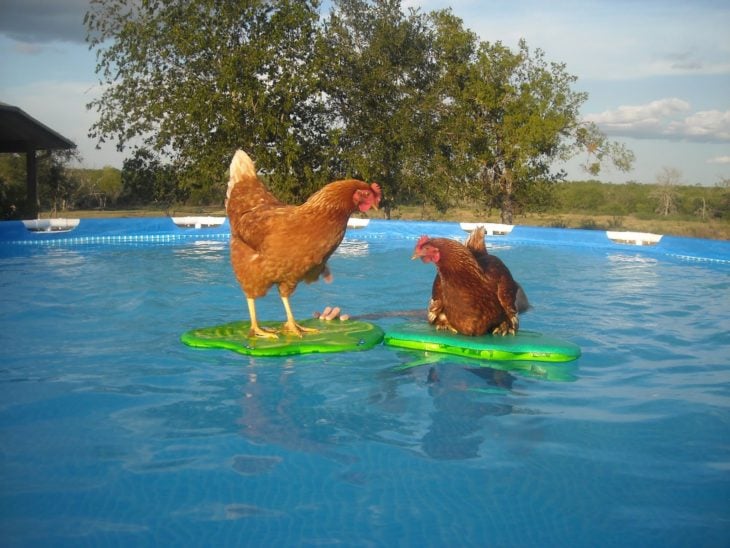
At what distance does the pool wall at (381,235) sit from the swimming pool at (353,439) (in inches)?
207

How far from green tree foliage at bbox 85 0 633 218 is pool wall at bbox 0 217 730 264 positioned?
2.43 m

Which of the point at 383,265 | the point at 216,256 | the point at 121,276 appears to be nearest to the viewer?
the point at 121,276

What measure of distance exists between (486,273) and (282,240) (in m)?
1.48

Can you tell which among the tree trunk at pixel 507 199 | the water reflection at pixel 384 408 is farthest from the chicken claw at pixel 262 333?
the tree trunk at pixel 507 199

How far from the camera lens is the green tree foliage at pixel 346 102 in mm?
15922

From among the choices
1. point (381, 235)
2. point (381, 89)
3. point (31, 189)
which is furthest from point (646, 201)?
point (31, 189)

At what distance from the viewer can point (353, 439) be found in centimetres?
341

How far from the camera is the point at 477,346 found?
479 centimetres

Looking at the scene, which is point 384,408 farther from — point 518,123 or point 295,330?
point 518,123

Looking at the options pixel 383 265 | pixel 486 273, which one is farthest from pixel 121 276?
pixel 486 273

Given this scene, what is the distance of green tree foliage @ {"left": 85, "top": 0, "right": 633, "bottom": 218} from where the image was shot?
52.2 feet

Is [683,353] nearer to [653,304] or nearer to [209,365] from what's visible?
[653,304]

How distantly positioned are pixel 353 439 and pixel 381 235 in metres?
11.5

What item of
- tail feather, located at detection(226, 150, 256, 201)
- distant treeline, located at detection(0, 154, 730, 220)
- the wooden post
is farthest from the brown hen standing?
distant treeline, located at detection(0, 154, 730, 220)
